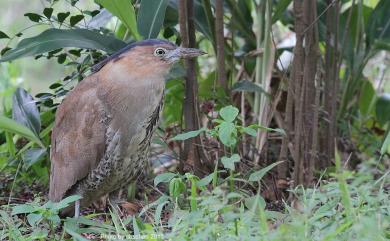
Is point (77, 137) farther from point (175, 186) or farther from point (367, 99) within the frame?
point (367, 99)

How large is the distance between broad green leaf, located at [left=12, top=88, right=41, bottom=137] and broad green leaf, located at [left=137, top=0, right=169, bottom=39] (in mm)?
802

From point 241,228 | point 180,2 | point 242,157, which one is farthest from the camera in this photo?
point 242,157

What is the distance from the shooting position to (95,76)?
15.3 feet

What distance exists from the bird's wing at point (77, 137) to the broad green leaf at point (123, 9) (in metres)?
0.38

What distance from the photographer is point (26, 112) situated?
16.7 ft

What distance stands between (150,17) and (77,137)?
2.56 ft

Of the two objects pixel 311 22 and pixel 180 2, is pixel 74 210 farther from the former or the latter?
pixel 311 22

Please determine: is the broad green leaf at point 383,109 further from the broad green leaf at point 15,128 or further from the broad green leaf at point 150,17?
the broad green leaf at point 15,128

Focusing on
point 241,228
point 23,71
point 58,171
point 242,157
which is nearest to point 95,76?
point 58,171

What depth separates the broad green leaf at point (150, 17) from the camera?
470cm

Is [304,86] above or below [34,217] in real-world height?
above

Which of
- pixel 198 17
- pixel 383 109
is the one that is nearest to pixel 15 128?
pixel 198 17

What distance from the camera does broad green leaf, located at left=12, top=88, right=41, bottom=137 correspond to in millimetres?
5035

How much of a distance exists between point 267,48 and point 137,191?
1.25 m
